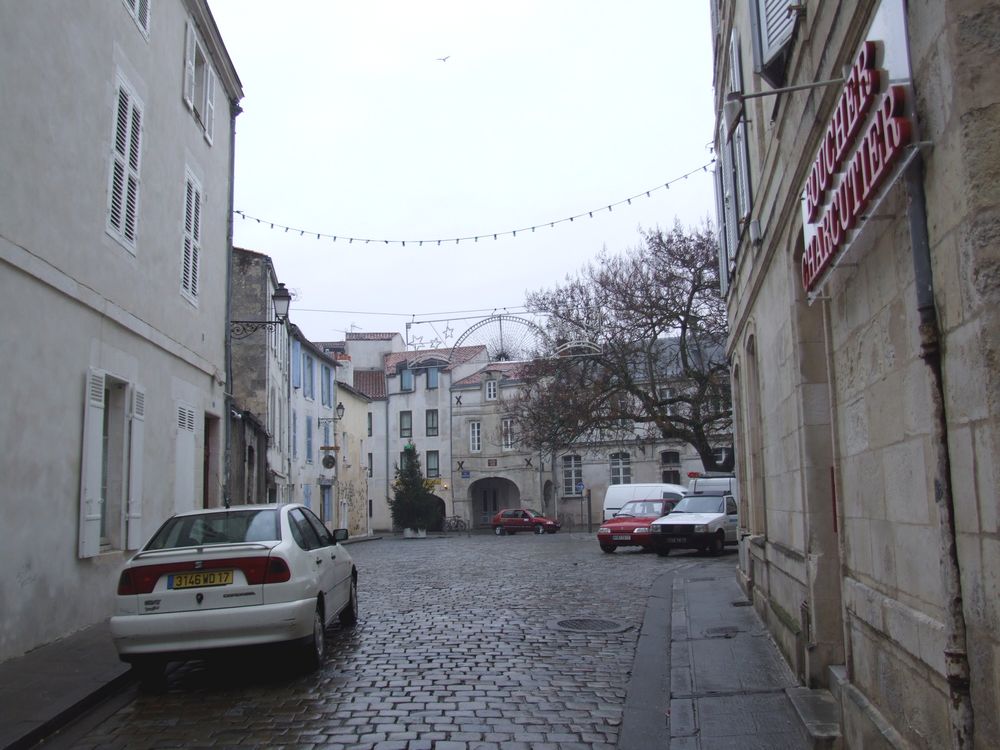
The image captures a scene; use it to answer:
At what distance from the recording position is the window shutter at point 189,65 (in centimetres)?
1460

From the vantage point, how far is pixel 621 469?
53156 mm

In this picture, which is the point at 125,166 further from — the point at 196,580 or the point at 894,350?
the point at 894,350

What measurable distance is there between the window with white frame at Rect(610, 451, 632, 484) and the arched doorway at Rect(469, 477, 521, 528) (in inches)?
286

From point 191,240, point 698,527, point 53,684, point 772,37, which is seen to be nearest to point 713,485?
point 698,527

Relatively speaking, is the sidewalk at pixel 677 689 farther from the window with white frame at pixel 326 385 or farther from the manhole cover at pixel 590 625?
the window with white frame at pixel 326 385

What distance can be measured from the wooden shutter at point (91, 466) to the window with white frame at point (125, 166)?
206 centimetres

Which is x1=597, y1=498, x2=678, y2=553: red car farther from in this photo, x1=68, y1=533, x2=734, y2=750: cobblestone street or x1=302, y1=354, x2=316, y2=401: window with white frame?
x1=302, y1=354, x2=316, y2=401: window with white frame

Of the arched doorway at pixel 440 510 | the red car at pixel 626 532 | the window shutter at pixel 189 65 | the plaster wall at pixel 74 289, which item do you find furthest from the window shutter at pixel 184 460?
the arched doorway at pixel 440 510

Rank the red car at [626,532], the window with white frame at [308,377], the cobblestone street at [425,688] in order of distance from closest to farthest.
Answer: the cobblestone street at [425,688]
the red car at [626,532]
the window with white frame at [308,377]

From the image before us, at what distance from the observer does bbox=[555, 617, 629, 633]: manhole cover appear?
1048 centimetres

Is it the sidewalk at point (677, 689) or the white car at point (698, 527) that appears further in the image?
the white car at point (698, 527)

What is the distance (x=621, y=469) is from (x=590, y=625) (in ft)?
140

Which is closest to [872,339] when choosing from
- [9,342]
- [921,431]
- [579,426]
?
[921,431]

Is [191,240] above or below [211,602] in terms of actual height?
above
